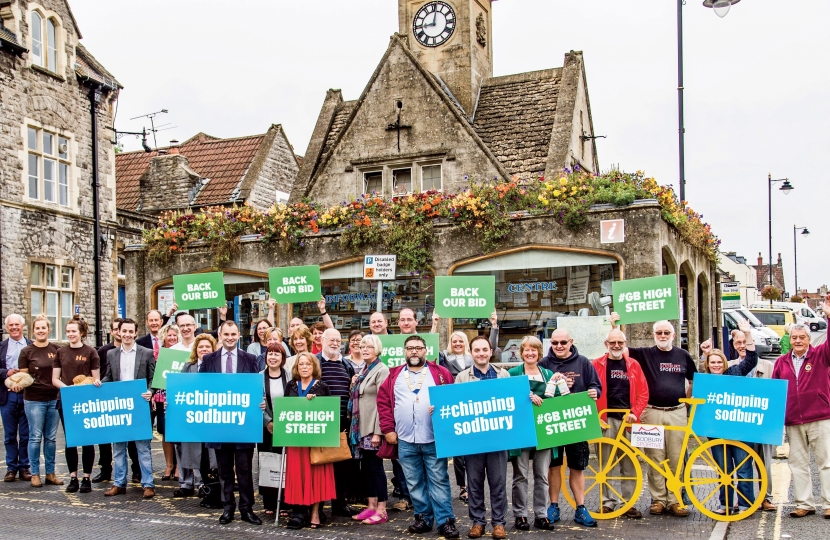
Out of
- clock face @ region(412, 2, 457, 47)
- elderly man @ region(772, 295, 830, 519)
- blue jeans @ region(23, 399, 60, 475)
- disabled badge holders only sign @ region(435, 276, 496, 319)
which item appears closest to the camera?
elderly man @ region(772, 295, 830, 519)

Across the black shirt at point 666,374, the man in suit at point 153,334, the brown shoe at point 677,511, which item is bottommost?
the brown shoe at point 677,511

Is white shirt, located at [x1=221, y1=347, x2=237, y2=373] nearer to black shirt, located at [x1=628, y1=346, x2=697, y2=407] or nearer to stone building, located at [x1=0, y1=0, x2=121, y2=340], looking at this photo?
black shirt, located at [x1=628, y1=346, x2=697, y2=407]

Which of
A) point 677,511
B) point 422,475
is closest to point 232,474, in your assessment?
point 422,475

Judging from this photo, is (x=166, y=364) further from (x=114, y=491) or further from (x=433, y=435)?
(x=433, y=435)

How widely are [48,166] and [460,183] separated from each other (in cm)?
1267

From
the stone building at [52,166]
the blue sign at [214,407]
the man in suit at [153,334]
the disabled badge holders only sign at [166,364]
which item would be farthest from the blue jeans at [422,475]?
the stone building at [52,166]

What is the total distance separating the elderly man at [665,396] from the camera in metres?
8.80

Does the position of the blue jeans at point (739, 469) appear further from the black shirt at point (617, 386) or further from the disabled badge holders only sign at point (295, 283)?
the disabled badge holders only sign at point (295, 283)

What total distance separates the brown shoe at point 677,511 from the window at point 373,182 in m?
14.7

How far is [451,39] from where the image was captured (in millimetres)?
24016

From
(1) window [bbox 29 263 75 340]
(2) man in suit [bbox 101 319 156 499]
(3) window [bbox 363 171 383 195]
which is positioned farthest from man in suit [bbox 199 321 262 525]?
(1) window [bbox 29 263 75 340]

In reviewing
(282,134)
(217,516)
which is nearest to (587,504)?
(217,516)

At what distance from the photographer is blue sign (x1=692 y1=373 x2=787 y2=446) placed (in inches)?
333

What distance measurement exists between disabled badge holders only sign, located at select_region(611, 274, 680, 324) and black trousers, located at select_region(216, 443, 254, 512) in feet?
18.7
